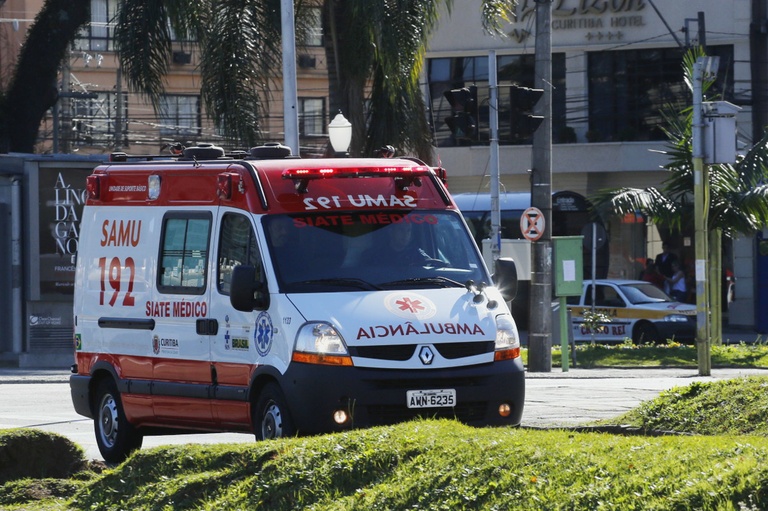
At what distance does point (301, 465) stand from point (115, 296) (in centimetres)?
498

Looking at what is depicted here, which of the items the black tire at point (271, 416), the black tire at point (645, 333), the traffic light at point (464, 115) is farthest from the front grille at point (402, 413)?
the black tire at point (645, 333)

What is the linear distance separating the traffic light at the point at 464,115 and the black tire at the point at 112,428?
9.52 metres

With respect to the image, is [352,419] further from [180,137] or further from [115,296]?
[180,137]

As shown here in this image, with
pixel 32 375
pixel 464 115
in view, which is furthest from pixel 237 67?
pixel 32 375

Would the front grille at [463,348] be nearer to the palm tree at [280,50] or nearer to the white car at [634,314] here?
the palm tree at [280,50]

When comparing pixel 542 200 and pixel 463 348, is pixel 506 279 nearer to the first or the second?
pixel 463 348

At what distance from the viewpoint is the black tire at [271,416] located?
9383mm

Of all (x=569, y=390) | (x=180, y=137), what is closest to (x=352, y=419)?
(x=569, y=390)

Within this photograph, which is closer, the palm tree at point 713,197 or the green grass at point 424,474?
the green grass at point 424,474

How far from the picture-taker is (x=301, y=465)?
6.96 metres

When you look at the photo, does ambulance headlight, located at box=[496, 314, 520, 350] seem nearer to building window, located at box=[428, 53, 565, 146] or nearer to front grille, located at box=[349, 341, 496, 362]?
front grille, located at box=[349, 341, 496, 362]

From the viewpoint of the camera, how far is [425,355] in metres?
9.47

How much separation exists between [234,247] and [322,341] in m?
1.46

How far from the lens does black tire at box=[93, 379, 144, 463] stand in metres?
11.4
